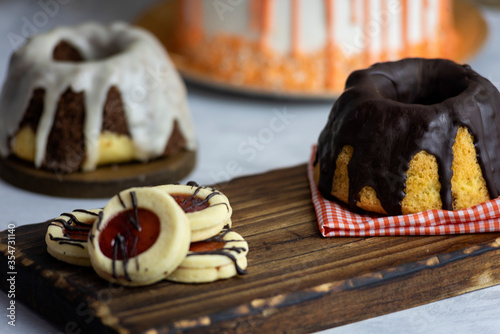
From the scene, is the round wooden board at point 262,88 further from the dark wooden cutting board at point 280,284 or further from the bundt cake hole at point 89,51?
the dark wooden cutting board at point 280,284

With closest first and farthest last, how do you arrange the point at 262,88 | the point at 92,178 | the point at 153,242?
1. the point at 153,242
2. the point at 92,178
3. the point at 262,88

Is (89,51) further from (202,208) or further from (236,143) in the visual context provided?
(202,208)

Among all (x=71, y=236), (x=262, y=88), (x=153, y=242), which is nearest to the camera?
(x=153, y=242)

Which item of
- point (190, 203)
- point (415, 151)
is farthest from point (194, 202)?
point (415, 151)

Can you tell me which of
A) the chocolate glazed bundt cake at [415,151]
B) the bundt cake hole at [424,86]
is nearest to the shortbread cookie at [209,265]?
the chocolate glazed bundt cake at [415,151]

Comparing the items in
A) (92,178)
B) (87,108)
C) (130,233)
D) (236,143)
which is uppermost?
(130,233)

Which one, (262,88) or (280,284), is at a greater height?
(280,284)

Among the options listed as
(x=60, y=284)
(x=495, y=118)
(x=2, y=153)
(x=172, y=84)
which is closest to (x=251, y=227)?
(x=60, y=284)
